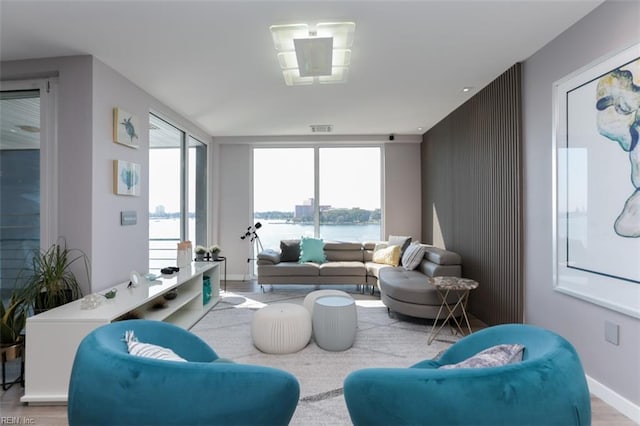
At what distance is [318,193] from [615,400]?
15.4 feet

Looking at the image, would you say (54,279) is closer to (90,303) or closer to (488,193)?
(90,303)

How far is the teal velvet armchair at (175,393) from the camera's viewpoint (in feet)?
2.92

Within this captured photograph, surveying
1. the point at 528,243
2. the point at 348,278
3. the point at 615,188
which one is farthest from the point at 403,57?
the point at 348,278

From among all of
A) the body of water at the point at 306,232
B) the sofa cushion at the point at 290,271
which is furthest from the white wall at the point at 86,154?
the body of water at the point at 306,232

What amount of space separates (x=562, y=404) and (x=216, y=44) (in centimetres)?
301

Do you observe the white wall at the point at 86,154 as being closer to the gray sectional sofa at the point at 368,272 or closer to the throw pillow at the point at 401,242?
the gray sectional sofa at the point at 368,272

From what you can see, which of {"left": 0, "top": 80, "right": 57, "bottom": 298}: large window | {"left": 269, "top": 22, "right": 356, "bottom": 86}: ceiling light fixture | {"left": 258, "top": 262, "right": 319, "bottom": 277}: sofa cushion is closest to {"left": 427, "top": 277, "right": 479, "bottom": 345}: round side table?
{"left": 258, "top": 262, "right": 319, "bottom": 277}: sofa cushion

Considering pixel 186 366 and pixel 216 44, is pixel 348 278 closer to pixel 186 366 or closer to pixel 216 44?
pixel 216 44

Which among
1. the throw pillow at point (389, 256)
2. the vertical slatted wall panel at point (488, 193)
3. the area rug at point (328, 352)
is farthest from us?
the throw pillow at point (389, 256)

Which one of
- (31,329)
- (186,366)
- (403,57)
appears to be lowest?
(31,329)

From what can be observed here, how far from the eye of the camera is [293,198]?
5.97 meters

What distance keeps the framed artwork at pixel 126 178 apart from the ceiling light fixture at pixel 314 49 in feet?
6.11

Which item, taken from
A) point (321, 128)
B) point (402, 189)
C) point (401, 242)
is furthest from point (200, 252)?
point (402, 189)

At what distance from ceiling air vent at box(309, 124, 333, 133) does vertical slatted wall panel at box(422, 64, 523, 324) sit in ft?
5.98
